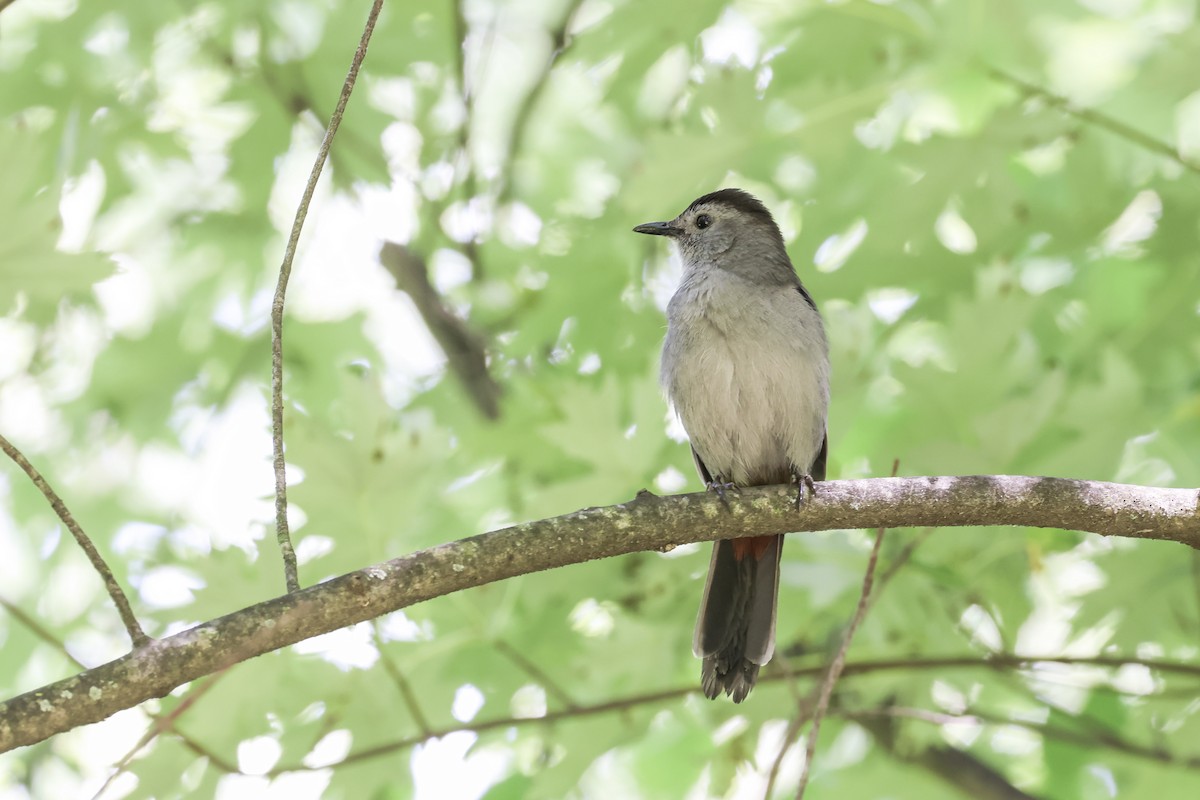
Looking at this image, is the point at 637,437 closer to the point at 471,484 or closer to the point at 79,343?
the point at 471,484

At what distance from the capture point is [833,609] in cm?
441

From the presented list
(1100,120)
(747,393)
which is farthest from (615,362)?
(1100,120)

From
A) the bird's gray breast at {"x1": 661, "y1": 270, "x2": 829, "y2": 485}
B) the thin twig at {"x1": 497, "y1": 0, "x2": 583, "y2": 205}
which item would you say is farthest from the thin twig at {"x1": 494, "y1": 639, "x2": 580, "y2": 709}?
the thin twig at {"x1": 497, "y1": 0, "x2": 583, "y2": 205}

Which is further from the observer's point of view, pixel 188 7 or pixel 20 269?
pixel 188 7

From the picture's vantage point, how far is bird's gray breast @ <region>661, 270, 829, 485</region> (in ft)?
15.9

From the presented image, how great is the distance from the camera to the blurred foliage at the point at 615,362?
3865 millimetres

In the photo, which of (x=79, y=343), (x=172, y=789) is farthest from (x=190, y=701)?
(x=79, y=343)

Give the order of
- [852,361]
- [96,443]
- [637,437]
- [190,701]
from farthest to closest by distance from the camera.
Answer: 1. [96,443]
2. [852,361]
3. [637,437]
4. [190,701]

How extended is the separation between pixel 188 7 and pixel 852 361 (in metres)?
3.21

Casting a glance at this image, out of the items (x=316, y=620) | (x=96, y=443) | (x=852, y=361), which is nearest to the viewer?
(x=316, y=620)

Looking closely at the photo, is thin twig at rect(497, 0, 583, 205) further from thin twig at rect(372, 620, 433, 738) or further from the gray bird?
thin twig at rect(372, 620, 433, 738)

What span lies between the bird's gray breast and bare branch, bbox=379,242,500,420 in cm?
108

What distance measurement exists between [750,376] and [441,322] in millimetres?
1709

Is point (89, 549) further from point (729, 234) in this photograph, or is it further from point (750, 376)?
point (729, 234)
